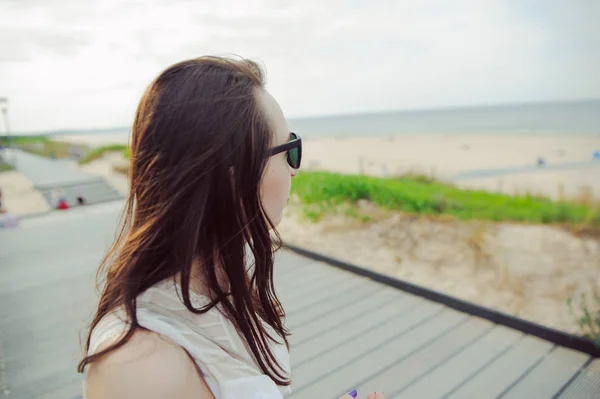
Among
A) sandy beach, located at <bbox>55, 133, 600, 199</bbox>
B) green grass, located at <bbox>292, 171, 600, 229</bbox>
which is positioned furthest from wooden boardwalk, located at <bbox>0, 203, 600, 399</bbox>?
sandy beach, located at <bbox>55, 133, 600, 199</bbox>

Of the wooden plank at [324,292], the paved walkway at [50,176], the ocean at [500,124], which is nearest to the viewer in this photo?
the wooden plank at [324,292]

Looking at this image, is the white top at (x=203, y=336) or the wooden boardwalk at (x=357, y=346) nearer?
the white top at (x=203, y=336)

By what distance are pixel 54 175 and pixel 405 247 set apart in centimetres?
1330

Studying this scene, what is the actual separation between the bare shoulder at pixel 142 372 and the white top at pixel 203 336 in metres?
0.03

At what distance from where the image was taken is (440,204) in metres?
6.41

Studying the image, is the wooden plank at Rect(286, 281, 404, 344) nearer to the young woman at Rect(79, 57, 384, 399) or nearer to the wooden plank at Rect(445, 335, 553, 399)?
the wooden plank at Rect(445, 335, 553, 399)

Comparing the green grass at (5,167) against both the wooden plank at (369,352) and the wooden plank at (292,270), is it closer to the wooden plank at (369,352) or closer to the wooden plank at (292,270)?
the wooden plank at (292,270)

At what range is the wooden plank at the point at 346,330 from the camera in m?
2.17

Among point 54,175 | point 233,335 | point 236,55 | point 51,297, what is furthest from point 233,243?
point 54,175

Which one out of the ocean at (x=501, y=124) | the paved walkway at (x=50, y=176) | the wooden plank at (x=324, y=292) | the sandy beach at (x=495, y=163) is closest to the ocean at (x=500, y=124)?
the ocean at (x=501, y=124)

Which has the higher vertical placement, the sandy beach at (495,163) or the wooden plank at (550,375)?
the wooden plank at (550,375)

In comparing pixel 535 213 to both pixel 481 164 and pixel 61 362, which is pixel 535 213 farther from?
pixel 481 164

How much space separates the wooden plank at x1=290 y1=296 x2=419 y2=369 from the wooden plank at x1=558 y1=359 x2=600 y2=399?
897 mm

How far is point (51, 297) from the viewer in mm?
2941
